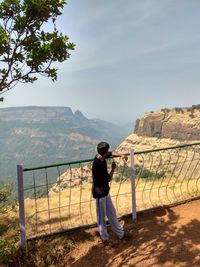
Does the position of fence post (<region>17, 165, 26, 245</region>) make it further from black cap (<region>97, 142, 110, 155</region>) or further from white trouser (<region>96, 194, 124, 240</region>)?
black cap (<region>97, 142, 110, 155</region>)

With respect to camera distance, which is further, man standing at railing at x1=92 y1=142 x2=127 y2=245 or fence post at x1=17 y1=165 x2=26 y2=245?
fence post at x1=17 y1=165 x2=26 y2=245

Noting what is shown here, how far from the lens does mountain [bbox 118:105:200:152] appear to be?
146125 mm

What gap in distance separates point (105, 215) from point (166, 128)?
497 ft

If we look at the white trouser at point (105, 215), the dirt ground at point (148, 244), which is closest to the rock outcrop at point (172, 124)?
the dirt ground at point (148, 244)

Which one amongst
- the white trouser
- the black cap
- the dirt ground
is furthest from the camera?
the white trouser

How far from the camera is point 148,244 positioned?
761 cm

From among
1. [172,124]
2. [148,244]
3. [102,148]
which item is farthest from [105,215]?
[172,124]

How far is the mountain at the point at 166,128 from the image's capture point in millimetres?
146125

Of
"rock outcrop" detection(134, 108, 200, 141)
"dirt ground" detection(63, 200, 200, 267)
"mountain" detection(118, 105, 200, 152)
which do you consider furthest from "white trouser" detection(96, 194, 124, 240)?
"rock outcrop" detection(134, 108, 200, 141)

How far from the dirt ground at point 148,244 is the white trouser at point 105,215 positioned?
250 mm

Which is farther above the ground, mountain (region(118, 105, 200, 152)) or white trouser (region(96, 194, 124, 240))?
white trouser (region(96, 194, 124, 240))

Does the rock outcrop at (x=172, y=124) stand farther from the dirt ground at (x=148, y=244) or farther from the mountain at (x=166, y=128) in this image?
the dirt ground at (x=148, y=244)

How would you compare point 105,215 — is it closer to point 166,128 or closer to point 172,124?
point 172,124

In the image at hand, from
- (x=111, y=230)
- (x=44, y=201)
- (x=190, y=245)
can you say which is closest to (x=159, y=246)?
(x=190, y=245)
